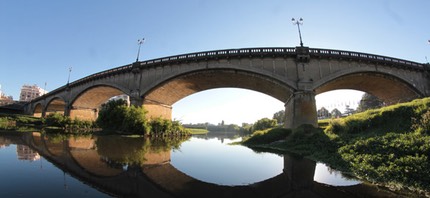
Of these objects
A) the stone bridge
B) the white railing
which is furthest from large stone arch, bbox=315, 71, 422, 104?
the white railing

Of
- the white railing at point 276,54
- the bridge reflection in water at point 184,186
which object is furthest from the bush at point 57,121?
the bridge reflection in water at point 184,186

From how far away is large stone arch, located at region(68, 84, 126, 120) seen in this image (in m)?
48.8

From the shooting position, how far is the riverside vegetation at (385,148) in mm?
6918

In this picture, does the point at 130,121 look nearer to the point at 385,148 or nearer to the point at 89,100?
the point at 385,148

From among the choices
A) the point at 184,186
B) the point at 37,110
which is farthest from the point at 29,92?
the point at 184,186

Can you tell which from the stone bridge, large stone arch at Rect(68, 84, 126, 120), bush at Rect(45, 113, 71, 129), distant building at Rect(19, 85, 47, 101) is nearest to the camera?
the stone bridge

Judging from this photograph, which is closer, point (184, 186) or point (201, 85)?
point (184, 186)

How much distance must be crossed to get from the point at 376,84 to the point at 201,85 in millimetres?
29657

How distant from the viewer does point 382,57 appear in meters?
32.0

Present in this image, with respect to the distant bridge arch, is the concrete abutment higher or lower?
lower

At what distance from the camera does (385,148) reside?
911 cm

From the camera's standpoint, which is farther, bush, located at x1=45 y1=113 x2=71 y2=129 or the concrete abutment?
bush, located at x1=45 y1=113 x2=71 y2=129

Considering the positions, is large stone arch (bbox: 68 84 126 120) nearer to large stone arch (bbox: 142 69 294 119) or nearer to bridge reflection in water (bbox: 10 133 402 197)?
large stone arch (bbox: 142 69 294 119)

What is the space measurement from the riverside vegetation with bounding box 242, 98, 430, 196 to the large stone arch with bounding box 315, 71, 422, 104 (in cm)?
1408
